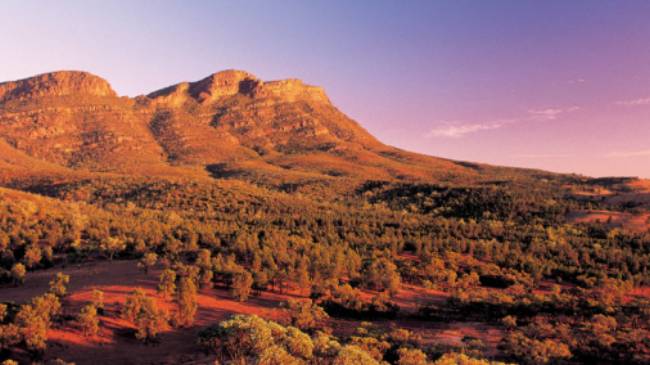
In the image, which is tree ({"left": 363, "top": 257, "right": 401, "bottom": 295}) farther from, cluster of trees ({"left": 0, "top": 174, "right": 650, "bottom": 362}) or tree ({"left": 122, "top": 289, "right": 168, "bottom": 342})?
tree ({"left": 122, "top": 289, "right": 168, "bottom": 342})

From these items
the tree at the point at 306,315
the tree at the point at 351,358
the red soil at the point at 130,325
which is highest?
the tree at the point at 351,358

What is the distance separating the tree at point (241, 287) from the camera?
117 ft

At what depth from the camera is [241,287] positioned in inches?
1407

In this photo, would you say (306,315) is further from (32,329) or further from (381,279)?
(32,329)

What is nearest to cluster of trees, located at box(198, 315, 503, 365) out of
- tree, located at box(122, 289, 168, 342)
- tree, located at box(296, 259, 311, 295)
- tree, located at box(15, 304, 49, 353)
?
tree, located at box(122, 289, 168, 342)

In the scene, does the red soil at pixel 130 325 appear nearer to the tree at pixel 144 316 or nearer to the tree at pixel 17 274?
the tree at pixel 144 316

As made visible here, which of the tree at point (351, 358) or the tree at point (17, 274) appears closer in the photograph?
the tree at point (351, 358)

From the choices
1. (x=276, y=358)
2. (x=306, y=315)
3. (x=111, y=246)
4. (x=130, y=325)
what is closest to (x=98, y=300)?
(x=130, y=325)

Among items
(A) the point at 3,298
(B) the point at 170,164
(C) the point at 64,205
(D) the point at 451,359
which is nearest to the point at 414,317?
(D) the point at 451,359

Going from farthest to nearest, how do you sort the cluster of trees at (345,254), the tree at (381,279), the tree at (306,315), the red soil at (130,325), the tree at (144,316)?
1. the tree at (381,279)
2. the cluster of trees at (345,254)
3. the tree at (306,315)
4. the tree at (144,316)
5. the red soil at (130,325)

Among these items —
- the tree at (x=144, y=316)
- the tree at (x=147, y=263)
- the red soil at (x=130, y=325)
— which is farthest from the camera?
the tree at (x=147, y=263)

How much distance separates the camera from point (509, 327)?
1267 inches

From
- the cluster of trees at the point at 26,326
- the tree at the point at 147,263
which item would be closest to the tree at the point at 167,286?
the tree at the point at 147,263

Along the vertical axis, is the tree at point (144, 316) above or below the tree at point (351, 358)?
below
